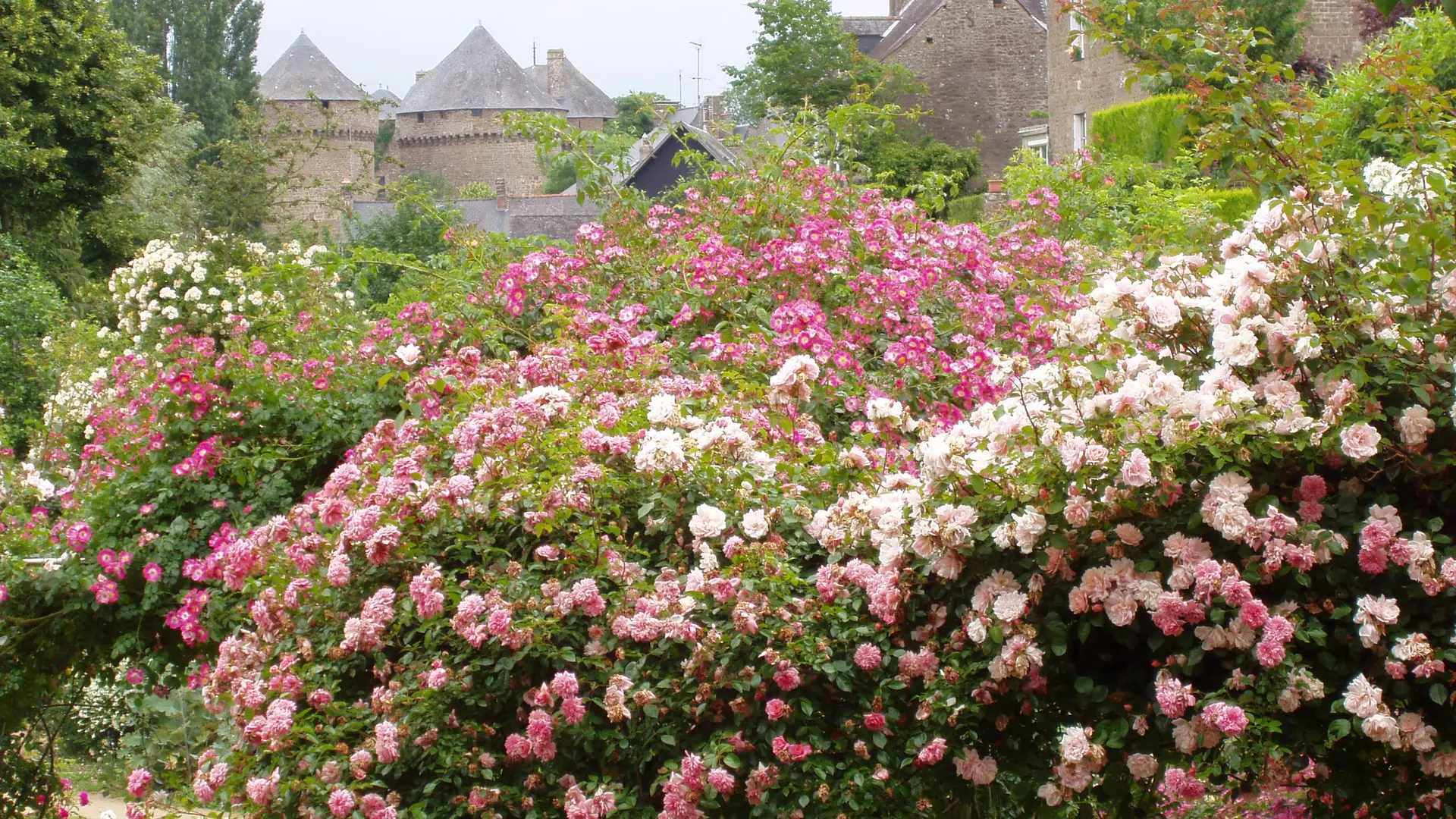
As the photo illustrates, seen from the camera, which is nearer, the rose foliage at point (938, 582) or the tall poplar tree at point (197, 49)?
the rose foliage at point (938, 582)

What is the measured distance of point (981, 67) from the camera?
42.1m

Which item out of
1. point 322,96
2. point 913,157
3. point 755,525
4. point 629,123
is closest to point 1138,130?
point 913,157

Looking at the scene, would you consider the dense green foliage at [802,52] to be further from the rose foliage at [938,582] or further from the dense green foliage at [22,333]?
the rose foliage at [938,582]

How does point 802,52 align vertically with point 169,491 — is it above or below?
above

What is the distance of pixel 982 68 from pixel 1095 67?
14436mm

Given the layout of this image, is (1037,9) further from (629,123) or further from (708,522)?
(629,123)

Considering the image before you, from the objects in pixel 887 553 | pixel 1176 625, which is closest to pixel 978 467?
pixel 887 553

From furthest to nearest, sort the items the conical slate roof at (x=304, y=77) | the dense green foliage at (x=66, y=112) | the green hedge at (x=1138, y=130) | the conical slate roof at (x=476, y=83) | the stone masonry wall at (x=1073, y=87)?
the conical slate roof at (x=476, y=83)
the conical slate roof at (x=304, y=77)
the stone masonry wall at (x=1073, y=87)
the green hedge at (x=1138, y=130)
the dense green foliage at (x=66, y=112)

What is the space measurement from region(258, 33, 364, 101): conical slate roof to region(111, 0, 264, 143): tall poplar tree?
57.0 ft

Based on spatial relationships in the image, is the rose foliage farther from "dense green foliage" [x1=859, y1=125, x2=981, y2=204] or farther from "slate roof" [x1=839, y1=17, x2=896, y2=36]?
"slate roof" [x1=839, y1=17, x2=896, y2=36]

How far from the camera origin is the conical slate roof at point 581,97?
7900cm

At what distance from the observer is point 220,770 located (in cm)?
303

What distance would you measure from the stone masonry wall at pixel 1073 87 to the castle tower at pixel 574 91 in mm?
51610

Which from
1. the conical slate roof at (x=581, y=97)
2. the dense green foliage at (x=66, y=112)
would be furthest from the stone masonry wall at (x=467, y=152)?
the dense green foliage at (x=66, y=112)
